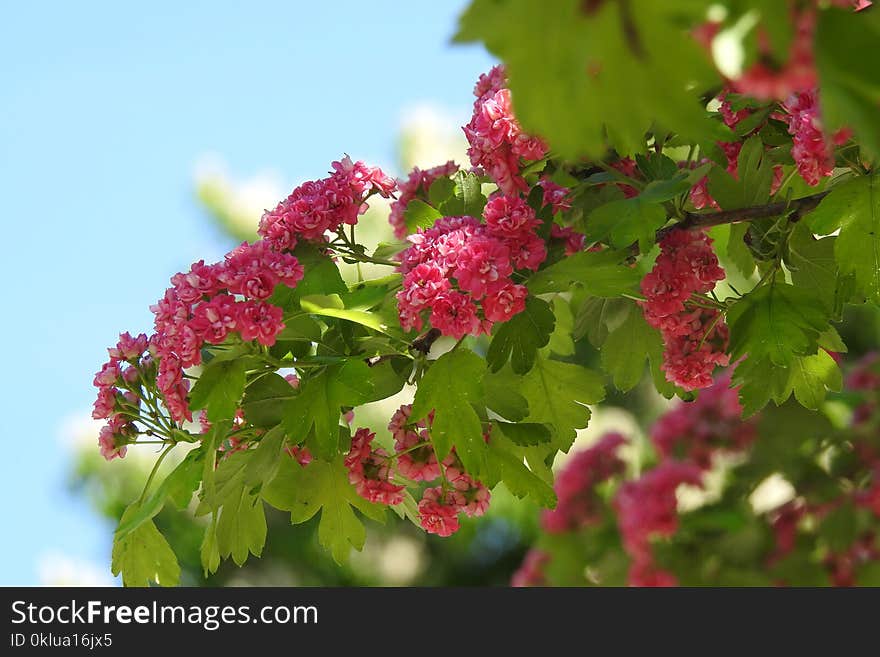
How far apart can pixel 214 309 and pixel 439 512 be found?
0.49 meters

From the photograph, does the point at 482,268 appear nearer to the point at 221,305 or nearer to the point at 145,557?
the point at 221,305

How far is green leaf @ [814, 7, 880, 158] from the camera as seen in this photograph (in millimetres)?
782

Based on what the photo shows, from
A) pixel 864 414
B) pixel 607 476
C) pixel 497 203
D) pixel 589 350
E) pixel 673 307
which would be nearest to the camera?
pixel 497 203

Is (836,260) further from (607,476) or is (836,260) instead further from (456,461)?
(607,476)

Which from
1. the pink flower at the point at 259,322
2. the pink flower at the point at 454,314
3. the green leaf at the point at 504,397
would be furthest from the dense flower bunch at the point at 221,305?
the green leaf at the point at 504,397

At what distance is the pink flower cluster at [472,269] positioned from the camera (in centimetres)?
157

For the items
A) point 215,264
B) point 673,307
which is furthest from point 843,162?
point 215,264

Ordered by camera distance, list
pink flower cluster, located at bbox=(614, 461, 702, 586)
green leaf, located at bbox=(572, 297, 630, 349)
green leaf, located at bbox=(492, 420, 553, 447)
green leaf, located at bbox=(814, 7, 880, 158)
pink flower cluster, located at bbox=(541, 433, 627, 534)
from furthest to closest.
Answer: pink flower cluster, located at bbox=(541, 433, 627, 534)
pink flower cluster, located at bbox=(614, 461, 702, 586)
green leaf, located at bbox=(572, 297, 630, 349)
green leaf, located at bbox=(492, 420, 553, 447)
green leaf, located at bbox=(814, 7, 880, 158)

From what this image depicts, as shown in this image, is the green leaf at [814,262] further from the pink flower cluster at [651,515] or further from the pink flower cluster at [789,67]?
the pink flower cluster at [651,515]

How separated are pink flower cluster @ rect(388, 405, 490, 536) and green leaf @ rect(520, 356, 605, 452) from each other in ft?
0.51

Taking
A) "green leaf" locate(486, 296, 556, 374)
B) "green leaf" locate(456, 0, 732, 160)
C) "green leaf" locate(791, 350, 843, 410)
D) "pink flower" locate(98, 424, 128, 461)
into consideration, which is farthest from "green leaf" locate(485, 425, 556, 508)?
"green leaf" locate(456, 0, 732, 160)

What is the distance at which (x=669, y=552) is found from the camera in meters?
3.82

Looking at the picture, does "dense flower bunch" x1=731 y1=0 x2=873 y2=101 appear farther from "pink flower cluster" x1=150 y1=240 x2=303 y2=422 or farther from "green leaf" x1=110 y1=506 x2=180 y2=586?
"green leaf" x1=110 y1=506 x2=180 y2=586

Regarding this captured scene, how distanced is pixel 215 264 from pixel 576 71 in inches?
38.3
